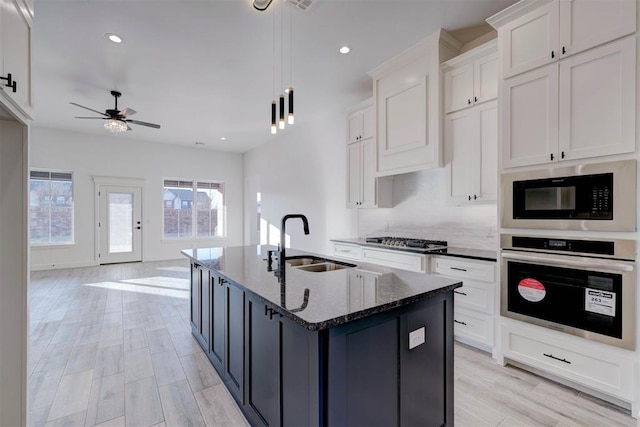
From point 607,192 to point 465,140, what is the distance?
48.2 inches

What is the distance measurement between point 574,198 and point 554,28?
4.06 ft

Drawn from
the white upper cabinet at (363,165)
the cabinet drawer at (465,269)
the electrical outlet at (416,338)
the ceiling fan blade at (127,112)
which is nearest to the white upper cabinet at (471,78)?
the white upper cabinet at (363,165)

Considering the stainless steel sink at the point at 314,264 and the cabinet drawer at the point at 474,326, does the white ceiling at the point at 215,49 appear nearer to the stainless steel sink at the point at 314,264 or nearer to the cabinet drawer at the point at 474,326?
the stainless steel sink at the point at 314,264

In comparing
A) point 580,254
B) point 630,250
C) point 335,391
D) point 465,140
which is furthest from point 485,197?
point 335,391

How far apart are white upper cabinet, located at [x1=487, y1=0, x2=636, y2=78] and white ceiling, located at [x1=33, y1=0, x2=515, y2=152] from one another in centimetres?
34

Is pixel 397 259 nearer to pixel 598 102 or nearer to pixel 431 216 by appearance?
pixel 431 216

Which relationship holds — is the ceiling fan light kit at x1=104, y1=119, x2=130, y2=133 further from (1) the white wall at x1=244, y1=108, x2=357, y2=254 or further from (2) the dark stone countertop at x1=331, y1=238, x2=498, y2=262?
(2) the dark stone countertop at x1=331, y1=238, x2=498, y2=262

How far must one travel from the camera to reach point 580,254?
6.66ft

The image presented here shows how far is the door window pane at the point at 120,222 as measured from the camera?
714 cm

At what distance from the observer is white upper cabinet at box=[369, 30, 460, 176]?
3045 mm

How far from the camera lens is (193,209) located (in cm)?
827

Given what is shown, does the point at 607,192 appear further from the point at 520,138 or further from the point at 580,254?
the point at 520,138

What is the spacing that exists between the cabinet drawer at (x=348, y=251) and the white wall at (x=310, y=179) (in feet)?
1.95

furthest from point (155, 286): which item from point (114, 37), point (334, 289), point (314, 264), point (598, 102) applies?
point (598, 102)
